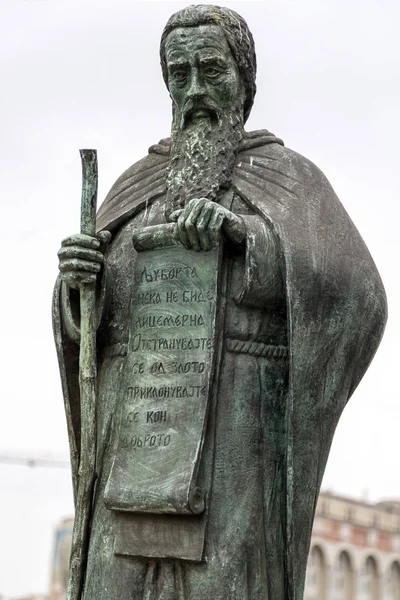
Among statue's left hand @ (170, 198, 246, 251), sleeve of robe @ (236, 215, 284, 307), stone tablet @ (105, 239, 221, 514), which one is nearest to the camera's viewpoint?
stone tablet @ (105, 239, 221, 514)

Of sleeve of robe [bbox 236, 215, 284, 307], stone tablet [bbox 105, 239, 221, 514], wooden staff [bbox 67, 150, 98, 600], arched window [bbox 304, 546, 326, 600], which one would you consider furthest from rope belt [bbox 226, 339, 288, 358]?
arched window [bbox 304, 546, 326, 600]

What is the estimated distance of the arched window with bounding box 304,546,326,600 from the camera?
4916cm

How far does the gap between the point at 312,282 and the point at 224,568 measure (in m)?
→ 1.73

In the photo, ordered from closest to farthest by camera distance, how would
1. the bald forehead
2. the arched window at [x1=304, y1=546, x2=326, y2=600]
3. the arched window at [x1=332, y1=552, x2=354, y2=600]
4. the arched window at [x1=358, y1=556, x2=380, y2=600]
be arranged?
the bald forehead
the arched window at [x1=304, y1=546, x2=326, y2=600]
the arched window at [x1=332, y1=552, x2=354, y2=600]
the arched window at [x1=358, y1=556, x2=380, y2=600]

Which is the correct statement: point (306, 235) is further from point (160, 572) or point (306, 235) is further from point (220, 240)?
point (160, 572)

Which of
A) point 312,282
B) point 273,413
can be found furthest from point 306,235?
point 273,413

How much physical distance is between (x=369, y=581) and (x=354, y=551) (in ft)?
11.4

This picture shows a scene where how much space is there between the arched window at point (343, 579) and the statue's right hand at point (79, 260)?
4250 cm

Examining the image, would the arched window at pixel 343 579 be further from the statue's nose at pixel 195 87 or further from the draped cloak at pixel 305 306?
the statue's nose at pixel 195 87

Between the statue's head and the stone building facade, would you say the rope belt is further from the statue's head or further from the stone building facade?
the stone building facade

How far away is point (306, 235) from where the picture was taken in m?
8.98

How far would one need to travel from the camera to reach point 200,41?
9180mm

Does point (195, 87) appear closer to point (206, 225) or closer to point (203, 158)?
point (203, 158)

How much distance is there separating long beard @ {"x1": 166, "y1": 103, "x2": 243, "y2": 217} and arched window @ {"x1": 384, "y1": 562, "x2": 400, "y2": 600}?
45528 mm
